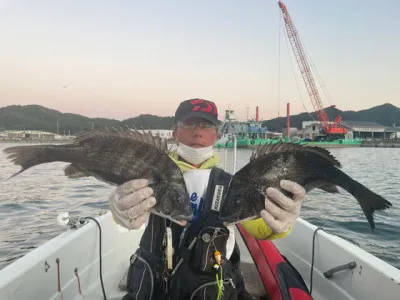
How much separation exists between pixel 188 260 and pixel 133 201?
675mm

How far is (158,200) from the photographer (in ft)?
9.29

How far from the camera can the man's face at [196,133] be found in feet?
11.8

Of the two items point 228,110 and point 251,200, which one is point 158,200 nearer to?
point 251,200

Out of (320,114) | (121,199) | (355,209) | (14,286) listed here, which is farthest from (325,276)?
(320,114)

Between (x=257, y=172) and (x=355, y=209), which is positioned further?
(x=355, y=209)

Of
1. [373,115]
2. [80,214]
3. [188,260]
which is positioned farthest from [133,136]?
[373,115]

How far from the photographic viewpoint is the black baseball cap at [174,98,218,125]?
356cm

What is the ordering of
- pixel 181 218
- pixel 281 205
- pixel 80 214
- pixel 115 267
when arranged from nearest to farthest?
pixel 181 218
pixel 281 205
pixel 115 267
pixel 80 214

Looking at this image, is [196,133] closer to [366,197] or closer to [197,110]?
[197,110]

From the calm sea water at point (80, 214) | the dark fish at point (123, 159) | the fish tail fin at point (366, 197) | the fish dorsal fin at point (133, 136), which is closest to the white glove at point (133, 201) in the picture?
the dark fish at point (123, 159)

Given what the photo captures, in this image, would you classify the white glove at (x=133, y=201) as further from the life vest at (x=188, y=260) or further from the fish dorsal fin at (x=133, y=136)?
the fish dorsal fin at (x=133, y=136)

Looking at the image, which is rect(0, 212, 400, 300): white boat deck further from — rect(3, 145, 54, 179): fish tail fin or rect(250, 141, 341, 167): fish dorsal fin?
rect(250, 141, 341, 167): fish dorsal fin

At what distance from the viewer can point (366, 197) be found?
2.98 metres

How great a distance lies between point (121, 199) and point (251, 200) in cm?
113
